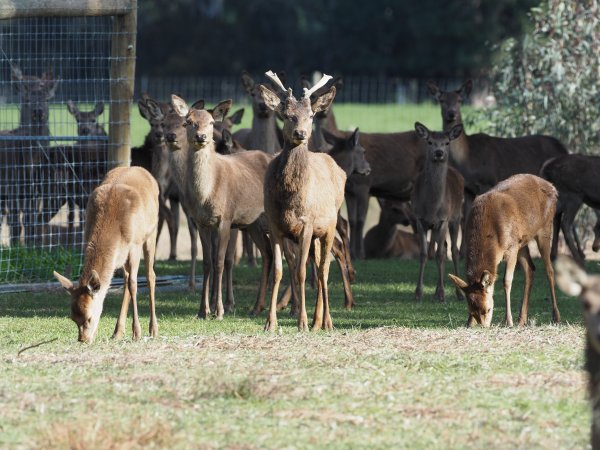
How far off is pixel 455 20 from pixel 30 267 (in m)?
40.2

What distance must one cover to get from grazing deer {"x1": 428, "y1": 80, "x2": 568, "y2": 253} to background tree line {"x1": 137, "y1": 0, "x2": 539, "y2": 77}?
3294 cm

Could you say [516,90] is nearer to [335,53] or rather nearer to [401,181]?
[401,181]

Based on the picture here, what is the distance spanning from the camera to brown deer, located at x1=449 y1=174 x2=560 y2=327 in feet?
34.9

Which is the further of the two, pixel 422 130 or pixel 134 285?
pixel 422 130

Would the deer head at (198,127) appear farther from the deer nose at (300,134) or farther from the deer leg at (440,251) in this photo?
the deer leg at (440,251)

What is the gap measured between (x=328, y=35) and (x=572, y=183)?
138 feet

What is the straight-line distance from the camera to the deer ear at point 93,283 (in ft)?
30.7

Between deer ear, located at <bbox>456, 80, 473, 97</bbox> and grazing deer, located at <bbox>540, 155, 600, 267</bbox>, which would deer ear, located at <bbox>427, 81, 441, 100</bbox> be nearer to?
deer ear, located at <bbox>456, 80, 473, 97</bbox>

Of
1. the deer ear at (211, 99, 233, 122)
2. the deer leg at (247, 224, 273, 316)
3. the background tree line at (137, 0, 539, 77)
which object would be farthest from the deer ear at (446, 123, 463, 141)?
the background tree line at (137, 0, 539, 77)

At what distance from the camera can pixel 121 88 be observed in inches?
544

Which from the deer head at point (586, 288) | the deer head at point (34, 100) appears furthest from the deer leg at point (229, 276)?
the deer head at point (586, 288)

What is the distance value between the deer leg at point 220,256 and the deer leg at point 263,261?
1.16 ft

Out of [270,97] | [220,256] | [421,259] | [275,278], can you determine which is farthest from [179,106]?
[421,259]

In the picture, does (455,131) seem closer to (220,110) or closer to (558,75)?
(220,110)
